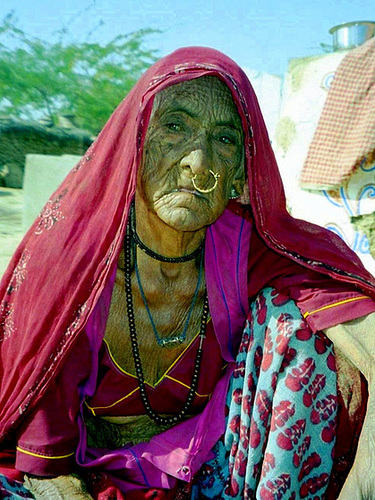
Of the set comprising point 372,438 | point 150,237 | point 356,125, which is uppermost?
point 356,125

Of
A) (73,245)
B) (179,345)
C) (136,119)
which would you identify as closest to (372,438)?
(179,345)

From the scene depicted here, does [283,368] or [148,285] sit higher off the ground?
[148,285]

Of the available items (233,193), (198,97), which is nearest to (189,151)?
(198,97)

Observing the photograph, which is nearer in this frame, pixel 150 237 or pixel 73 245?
pixel 73 245

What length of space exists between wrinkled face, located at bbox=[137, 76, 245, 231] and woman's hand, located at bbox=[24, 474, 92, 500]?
31.6 inches

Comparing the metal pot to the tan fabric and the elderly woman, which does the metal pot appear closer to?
the tan fabric

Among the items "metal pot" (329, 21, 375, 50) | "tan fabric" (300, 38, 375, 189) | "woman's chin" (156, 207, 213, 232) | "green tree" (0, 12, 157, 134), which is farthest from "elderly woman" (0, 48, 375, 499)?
"green tree" (0, 12, 157, 134)

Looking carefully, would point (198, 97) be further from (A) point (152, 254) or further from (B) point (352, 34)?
(B) point (352, 34)

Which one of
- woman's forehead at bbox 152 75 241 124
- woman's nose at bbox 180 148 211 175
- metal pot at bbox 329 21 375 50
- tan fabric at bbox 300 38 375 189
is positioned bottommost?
woman's nose at bbox 180 148 211 175

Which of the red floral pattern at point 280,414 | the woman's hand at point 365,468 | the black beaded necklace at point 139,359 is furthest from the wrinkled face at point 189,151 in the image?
the woman's hand at point 365,468

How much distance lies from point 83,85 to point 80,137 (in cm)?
200

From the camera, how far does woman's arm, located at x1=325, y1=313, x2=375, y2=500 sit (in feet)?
5.68

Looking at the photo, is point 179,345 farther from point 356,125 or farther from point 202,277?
point 356,125

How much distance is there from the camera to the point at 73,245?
1.86 meters
